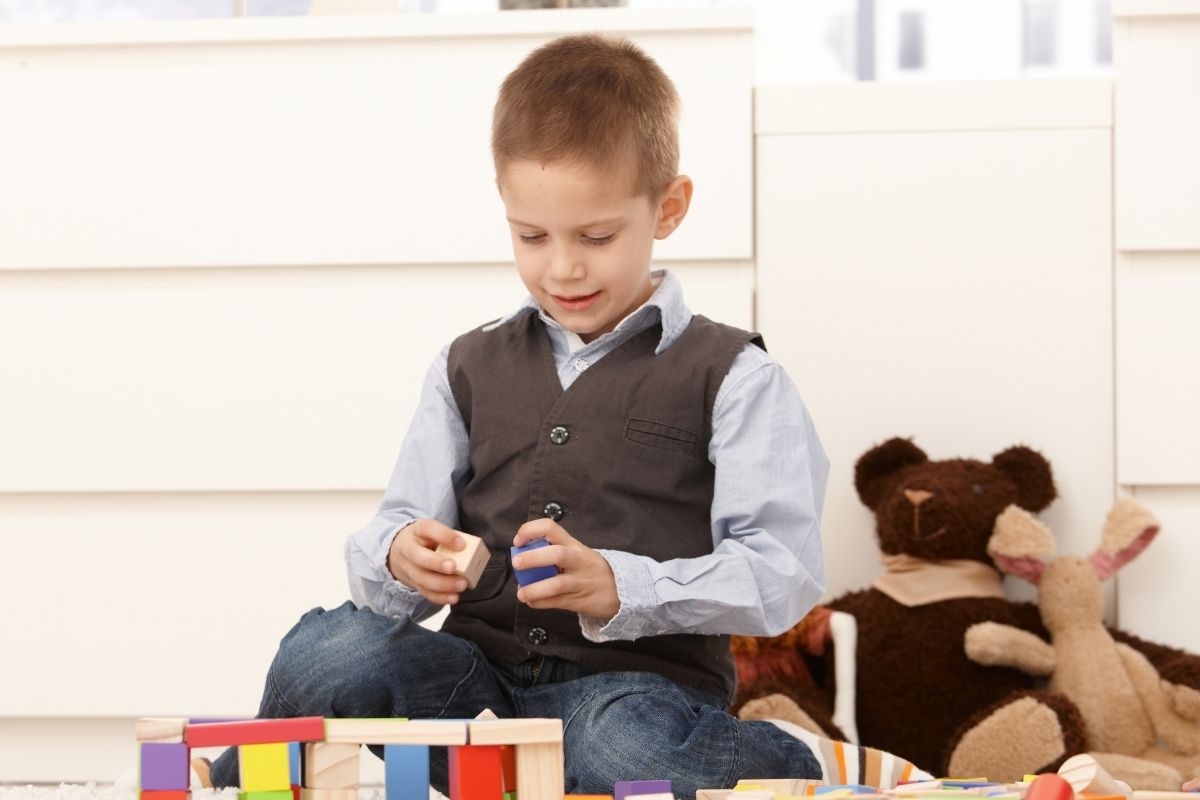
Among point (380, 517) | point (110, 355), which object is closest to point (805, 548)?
point (380, 517)

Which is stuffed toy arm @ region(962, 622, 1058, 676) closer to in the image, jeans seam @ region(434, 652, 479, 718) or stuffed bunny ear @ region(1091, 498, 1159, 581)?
stuffed bunny ear @ region(1091, 498, 1159, 581)

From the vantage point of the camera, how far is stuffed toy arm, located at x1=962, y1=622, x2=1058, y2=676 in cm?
134

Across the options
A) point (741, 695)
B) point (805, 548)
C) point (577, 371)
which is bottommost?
point (741, 695)

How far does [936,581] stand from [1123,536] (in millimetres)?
184

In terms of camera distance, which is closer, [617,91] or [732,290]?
[617,91]

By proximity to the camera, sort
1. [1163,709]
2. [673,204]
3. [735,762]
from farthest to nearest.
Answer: [1163,709]
[673,204]
[735,762]

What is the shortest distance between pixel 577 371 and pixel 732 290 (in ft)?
1.24

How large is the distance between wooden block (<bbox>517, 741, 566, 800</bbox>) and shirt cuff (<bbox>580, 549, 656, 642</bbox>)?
21 centimetres

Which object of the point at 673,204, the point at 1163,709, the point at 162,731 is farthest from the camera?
the point at 1163,709

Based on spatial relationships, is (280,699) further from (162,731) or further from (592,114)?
(592,114)

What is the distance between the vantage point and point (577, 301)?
1.09 metres

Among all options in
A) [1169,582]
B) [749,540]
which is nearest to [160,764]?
[749,540]

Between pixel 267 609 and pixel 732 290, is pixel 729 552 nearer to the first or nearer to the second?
pixel 732 290

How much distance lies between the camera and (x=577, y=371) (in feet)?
3.74
